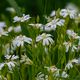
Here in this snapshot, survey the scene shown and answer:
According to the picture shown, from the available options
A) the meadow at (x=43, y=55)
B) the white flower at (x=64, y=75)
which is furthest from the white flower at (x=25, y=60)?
the white flower at (x=64, y=75)

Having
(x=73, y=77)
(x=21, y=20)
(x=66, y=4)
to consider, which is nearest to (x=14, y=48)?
(x=21, y=20)

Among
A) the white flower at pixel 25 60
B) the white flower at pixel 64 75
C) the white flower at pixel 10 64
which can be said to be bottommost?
the white flower at pixel 64 75

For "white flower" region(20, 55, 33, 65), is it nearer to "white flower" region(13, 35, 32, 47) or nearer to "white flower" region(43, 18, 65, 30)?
"white flower" region(13, 35, 32, 47)

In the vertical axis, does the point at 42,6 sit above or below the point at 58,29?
above

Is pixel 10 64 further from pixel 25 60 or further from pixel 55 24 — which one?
pixel 55 24

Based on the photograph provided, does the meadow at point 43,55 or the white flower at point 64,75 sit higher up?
the meadow at point 43,55

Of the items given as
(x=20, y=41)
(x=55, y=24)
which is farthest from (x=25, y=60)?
(x=55, y=24)

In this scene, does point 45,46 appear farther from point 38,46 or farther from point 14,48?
point 14,48

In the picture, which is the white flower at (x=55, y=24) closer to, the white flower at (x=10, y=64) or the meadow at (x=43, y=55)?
the meadow at (x=43, y=55)

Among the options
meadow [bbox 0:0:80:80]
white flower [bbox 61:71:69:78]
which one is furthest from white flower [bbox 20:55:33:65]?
white flower [bbox 61:71:69:78]

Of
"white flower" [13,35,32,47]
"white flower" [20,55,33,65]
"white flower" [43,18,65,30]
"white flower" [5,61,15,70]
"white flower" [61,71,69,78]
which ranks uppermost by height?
"white flower" [43,18,65,30]

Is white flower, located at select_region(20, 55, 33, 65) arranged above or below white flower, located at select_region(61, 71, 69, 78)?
above
